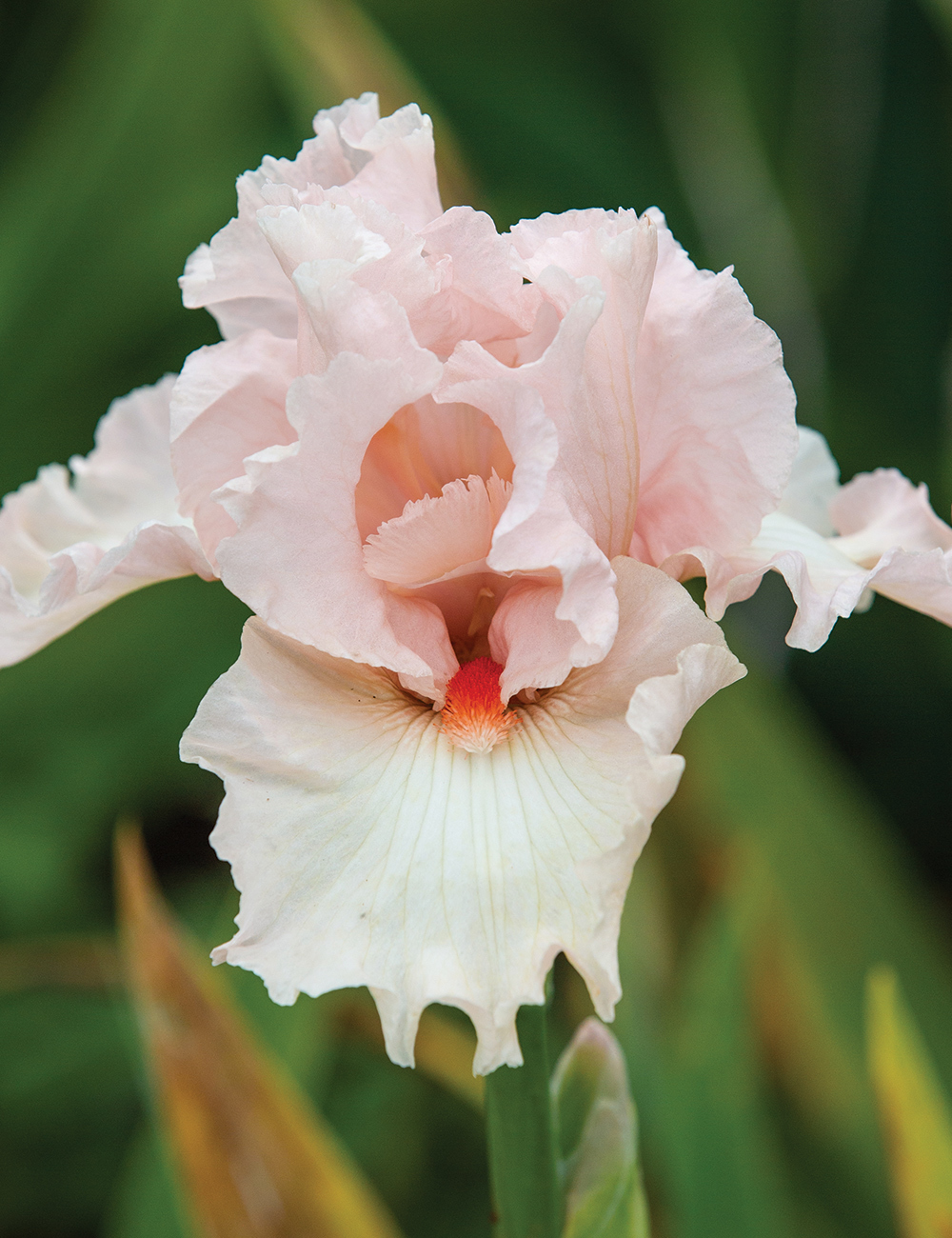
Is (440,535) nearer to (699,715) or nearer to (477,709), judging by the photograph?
(477,709)

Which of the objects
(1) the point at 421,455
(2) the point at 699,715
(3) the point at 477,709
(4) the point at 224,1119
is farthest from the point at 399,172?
(2) the point at 699,715

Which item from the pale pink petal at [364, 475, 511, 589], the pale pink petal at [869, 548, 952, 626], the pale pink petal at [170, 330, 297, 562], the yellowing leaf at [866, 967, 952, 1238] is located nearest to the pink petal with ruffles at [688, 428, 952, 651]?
the pale pink petal at [869, 548, 952, 626]

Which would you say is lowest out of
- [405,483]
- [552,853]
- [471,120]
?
[552,853]

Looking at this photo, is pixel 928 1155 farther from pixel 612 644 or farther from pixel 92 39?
pixel 92 39

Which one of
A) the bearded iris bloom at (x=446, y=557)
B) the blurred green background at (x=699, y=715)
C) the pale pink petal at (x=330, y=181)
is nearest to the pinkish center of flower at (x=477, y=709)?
the bearded iris bloom at (x=446, y=557)

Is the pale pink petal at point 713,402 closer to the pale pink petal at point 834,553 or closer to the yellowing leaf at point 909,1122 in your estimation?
the pale pink petal at point 834,553

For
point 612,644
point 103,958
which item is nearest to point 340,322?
point 612,644
